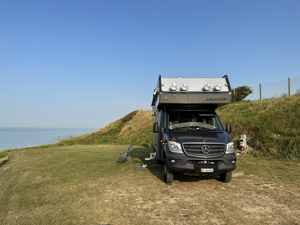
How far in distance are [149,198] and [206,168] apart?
1668 millimetres

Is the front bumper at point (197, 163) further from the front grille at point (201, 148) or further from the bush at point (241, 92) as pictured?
the bush at point (241, 92)

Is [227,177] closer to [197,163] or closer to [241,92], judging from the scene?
[197,163]

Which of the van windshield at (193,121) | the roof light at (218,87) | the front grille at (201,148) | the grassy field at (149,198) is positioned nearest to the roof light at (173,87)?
the van windshield at (193,121)

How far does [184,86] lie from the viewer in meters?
6.97

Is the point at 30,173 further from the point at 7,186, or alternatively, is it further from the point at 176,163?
the point at 176,163

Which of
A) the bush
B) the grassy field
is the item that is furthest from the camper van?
the bush

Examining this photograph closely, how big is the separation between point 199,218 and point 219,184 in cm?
255

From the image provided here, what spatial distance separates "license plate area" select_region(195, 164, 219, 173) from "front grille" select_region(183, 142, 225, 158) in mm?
272

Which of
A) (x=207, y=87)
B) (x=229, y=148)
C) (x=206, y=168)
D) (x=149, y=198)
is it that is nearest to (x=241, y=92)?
(x=207, y=87)

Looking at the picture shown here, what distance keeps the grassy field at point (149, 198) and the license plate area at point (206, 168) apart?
0.58m

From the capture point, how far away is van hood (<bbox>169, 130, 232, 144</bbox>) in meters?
6.04

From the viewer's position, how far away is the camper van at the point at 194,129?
5.81 meters

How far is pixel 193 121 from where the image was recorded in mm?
7172

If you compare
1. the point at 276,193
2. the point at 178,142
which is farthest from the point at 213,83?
the point at 276,193
